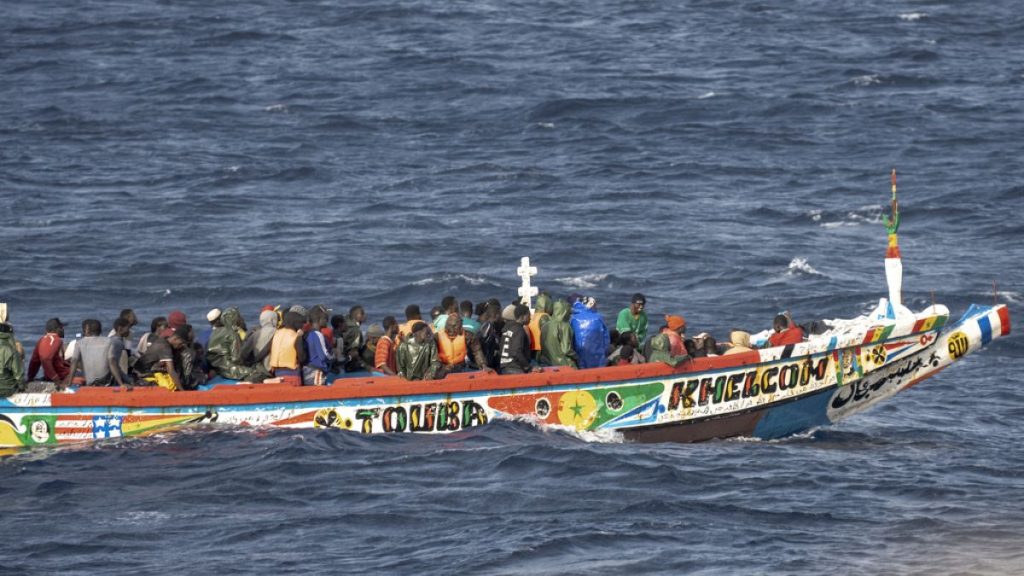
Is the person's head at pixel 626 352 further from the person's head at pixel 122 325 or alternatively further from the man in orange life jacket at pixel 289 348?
the person's head at pixel 122 325

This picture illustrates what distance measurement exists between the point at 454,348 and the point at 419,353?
0.61 metres

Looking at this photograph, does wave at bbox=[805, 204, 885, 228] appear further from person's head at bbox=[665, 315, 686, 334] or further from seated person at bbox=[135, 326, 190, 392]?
seated person at bbox=[135, 326, 190, 392]

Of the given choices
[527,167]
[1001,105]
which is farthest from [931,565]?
[1001,105]

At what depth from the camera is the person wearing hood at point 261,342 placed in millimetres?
26016

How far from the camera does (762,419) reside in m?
27.1

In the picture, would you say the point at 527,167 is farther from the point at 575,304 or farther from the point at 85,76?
the point at 575,304

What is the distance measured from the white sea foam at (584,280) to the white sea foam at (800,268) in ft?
13.3

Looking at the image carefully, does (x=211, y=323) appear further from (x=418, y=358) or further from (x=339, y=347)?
(x=418, y=358)

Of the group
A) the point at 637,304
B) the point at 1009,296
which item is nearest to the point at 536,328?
the point at 637,304

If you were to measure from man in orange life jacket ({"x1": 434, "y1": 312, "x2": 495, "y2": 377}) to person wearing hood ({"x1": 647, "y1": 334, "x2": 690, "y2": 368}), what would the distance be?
90.1 inches

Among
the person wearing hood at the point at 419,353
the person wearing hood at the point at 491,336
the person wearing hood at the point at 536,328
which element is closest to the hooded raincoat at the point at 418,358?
the person wearing hood at the point at 419,353

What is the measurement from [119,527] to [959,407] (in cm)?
1517

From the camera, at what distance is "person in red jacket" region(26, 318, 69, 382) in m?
26.2

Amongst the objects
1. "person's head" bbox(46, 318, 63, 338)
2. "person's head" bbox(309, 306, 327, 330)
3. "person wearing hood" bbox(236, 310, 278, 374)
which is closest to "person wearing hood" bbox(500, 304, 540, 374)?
"person's head" bbox(309, 306, 327, 330)
